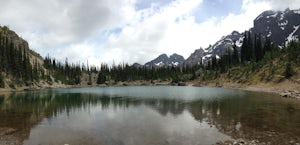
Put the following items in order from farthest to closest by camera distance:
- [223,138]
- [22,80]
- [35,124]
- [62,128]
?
[22,80] → [35,124] → [62,128] → [223,138]

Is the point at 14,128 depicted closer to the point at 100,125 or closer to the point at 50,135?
the point at 50,135

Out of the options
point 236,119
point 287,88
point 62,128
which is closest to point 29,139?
point 62,128

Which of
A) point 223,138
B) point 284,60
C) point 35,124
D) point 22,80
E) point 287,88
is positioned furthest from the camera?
point 22,80

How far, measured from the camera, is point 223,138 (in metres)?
28.0

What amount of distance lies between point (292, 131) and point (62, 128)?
29.7m

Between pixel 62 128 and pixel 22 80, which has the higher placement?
pixel 22 80

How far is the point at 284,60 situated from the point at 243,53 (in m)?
71.2

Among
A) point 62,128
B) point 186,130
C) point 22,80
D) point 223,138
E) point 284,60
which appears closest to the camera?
point 223,138

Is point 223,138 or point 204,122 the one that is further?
point 204,122

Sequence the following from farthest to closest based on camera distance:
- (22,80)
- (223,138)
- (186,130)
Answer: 1. (22,80)
2. (186,130)
3. (223,138)

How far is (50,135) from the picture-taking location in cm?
3077

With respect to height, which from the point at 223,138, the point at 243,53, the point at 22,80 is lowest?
the point at 223,138

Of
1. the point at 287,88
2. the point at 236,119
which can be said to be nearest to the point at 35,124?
the point at 236,119

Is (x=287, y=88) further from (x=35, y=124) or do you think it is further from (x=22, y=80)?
(x=22, y=80)
